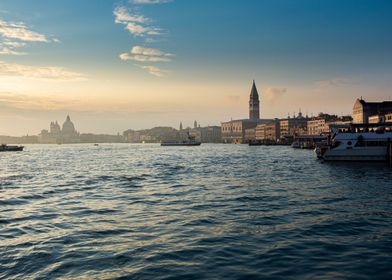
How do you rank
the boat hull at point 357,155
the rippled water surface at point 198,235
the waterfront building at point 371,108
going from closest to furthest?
the rippled water surface at point 198,235 → the boat hull at point 357,155 → the waterfront building at point 371,108

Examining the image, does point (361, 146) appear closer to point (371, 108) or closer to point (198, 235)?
point (198, 235)

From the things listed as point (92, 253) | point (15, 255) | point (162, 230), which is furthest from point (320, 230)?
point (15, 255)

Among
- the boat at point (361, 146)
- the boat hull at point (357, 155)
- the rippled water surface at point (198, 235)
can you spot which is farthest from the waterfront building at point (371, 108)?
the rippled water surface at point (198, 235)

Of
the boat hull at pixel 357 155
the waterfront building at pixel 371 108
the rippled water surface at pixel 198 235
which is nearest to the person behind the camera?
the rippled water surface at pixel 198 235

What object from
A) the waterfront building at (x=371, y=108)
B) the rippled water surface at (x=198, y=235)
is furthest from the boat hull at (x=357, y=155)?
the waterfront building at (x=371, y=108)

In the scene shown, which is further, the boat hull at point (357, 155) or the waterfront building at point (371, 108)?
the waterfront building at point (371, 108)

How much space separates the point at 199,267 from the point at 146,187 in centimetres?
1951

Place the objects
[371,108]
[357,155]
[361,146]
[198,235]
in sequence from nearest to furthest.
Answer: [198,235] → [361,146] → [357,155] → [371,108]

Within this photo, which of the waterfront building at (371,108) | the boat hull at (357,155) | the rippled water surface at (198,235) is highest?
the waterfront building at (371,108)

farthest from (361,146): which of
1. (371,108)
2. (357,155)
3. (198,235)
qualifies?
(371,108)

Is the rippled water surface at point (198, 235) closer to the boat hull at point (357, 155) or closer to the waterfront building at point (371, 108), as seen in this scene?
the boat hull at point (357, 155)

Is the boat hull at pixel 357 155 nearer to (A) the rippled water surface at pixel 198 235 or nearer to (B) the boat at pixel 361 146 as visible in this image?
(B) the boat at pixel 361 146

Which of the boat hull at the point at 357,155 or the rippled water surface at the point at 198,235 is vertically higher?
the boat hull at the point at 357,155

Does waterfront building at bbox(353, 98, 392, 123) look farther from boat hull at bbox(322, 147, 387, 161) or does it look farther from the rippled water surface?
the rippled water surface
